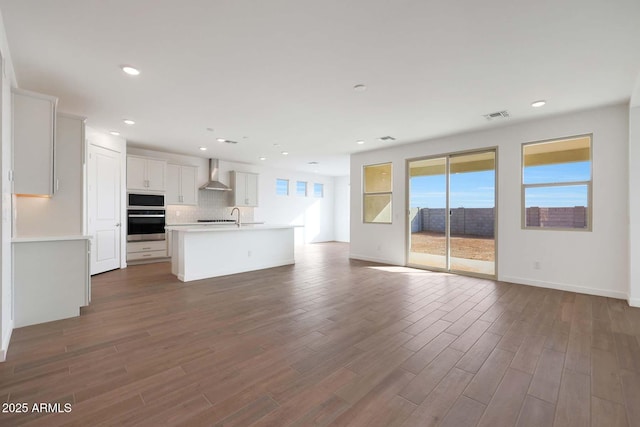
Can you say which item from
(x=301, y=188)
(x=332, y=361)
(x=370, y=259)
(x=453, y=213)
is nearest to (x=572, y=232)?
(x=453, y=213)

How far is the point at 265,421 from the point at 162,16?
9.74 feet

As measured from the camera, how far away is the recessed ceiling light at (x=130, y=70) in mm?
2969

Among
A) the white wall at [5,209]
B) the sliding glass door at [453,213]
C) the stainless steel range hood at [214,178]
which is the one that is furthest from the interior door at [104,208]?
the sliding glass door at [453,213]

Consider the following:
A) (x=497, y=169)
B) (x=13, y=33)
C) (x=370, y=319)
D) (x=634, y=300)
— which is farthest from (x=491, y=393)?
(x=13, y=33)

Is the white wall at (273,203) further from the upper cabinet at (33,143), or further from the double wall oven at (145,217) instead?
the upper cabinet at (33,143)

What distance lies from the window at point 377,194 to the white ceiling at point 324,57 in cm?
226

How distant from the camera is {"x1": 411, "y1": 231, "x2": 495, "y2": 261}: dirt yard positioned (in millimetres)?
5281

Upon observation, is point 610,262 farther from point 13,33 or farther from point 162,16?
point 13,33

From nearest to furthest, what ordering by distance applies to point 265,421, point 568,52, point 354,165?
point 265,421
point 568,52
point 354,165

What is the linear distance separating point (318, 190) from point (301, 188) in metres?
1.01

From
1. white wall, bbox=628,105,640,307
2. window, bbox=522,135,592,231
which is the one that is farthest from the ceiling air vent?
white wall, bbox=628,105,640,307

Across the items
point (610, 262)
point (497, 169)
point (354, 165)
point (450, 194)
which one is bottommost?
point (610, 262)

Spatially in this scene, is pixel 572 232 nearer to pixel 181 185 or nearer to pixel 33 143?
pixel 33 143

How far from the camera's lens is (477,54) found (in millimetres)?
2684
